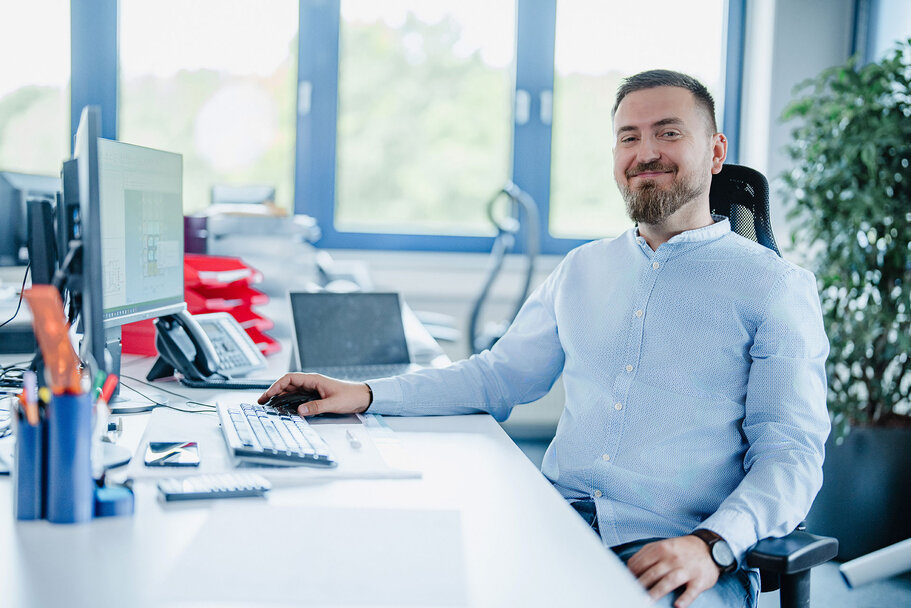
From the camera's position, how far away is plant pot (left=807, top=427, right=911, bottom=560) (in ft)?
8.60

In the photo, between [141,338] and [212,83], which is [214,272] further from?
[212,83]

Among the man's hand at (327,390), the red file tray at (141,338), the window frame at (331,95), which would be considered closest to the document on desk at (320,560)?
the man's hand at (327,390)

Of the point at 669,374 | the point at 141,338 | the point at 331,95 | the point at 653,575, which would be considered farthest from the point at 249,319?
the point at 331,95

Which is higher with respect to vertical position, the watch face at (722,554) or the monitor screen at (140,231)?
the monitor screen at (140,231)

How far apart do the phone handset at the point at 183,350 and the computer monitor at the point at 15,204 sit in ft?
2.18

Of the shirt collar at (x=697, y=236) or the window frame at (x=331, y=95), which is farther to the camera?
the window frame at (x=331, y=95)

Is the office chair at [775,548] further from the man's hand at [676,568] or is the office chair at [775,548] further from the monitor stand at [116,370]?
the monitor stand at [116,370]

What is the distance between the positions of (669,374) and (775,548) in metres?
0.40

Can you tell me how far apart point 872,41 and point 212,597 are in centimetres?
386

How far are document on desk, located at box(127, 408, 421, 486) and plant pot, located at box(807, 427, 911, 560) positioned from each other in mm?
1918

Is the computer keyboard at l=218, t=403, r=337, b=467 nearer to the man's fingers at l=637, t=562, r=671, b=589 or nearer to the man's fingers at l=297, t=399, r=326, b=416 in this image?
the man's fingers at l=297, t=399, r=326, b=416

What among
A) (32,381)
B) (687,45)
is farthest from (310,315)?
(687,45)

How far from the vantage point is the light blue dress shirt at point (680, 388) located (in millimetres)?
1253

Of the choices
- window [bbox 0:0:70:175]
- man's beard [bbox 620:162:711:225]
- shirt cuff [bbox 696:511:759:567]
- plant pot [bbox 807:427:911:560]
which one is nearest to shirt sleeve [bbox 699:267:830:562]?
shirt cuff [bbox 696:511:759:567]
